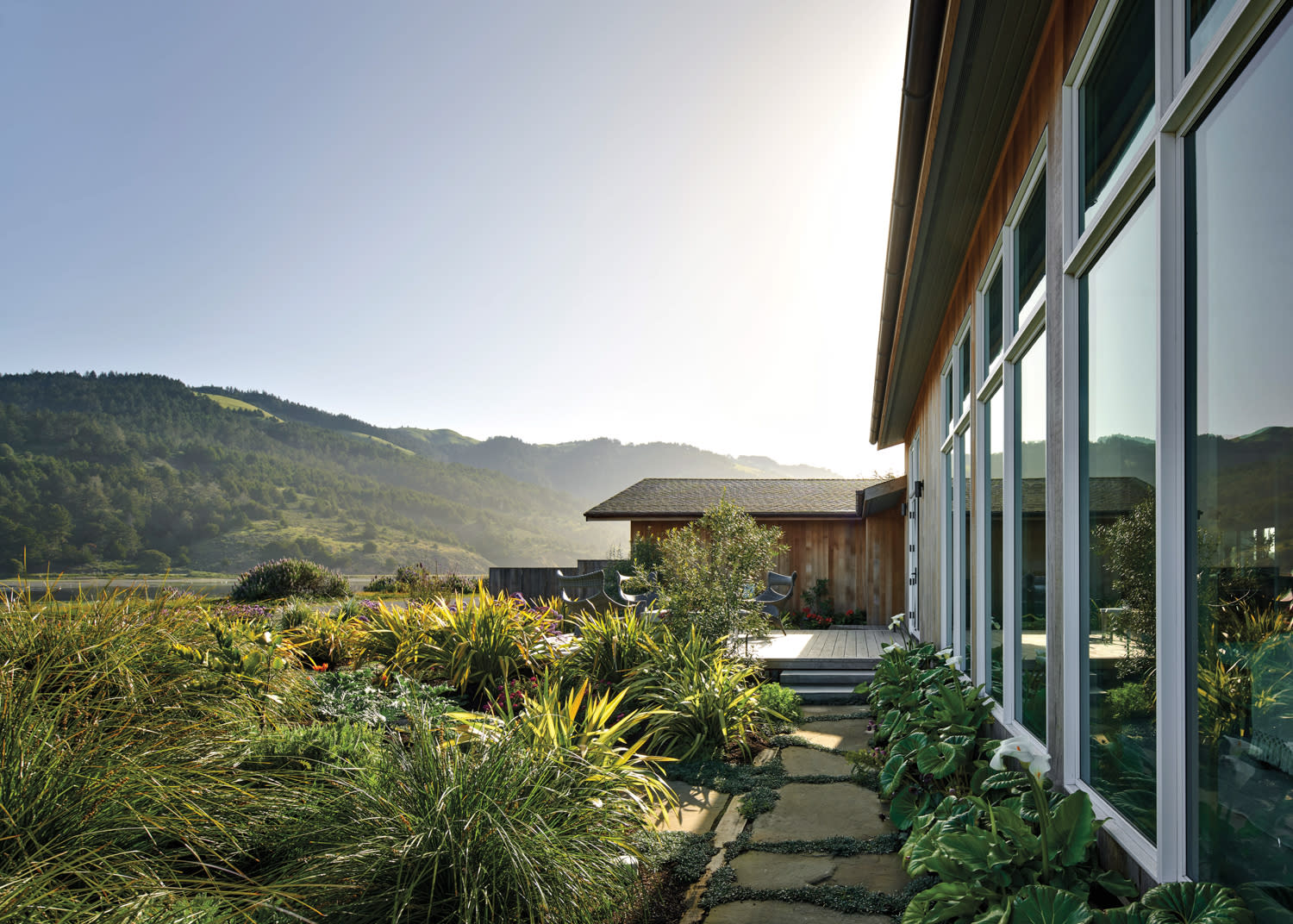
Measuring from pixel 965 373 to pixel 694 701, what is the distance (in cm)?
309

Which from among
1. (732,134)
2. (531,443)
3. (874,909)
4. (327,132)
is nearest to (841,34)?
(732,134)

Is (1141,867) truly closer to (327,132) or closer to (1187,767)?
(1187,767)

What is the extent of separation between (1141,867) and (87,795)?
282 centimetres

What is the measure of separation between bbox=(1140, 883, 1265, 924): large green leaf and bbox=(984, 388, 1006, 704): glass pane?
7.46ft

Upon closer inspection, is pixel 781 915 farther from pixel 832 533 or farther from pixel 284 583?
pixel 284 583

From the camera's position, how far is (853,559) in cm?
1412

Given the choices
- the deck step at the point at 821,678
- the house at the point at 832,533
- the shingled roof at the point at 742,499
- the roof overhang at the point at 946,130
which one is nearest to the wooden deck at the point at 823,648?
the deck step at the point at 821,678

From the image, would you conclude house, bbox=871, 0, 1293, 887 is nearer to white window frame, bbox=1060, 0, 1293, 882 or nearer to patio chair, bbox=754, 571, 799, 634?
white window frame, bbox=1060, 0, 1293, 882

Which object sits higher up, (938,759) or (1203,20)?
(1203,20)

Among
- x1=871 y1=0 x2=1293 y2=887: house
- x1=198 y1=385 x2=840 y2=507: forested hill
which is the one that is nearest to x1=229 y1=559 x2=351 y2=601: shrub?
x1=871 y1=0 x2=1293 y2=887: house

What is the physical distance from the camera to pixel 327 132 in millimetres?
13094

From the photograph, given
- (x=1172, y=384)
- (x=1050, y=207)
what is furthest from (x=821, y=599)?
(x=1172, y=384)

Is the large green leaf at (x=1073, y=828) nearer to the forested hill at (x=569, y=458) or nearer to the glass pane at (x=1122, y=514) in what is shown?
the glass pane at (x=1122, y=514)

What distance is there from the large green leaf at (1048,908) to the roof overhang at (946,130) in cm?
282
